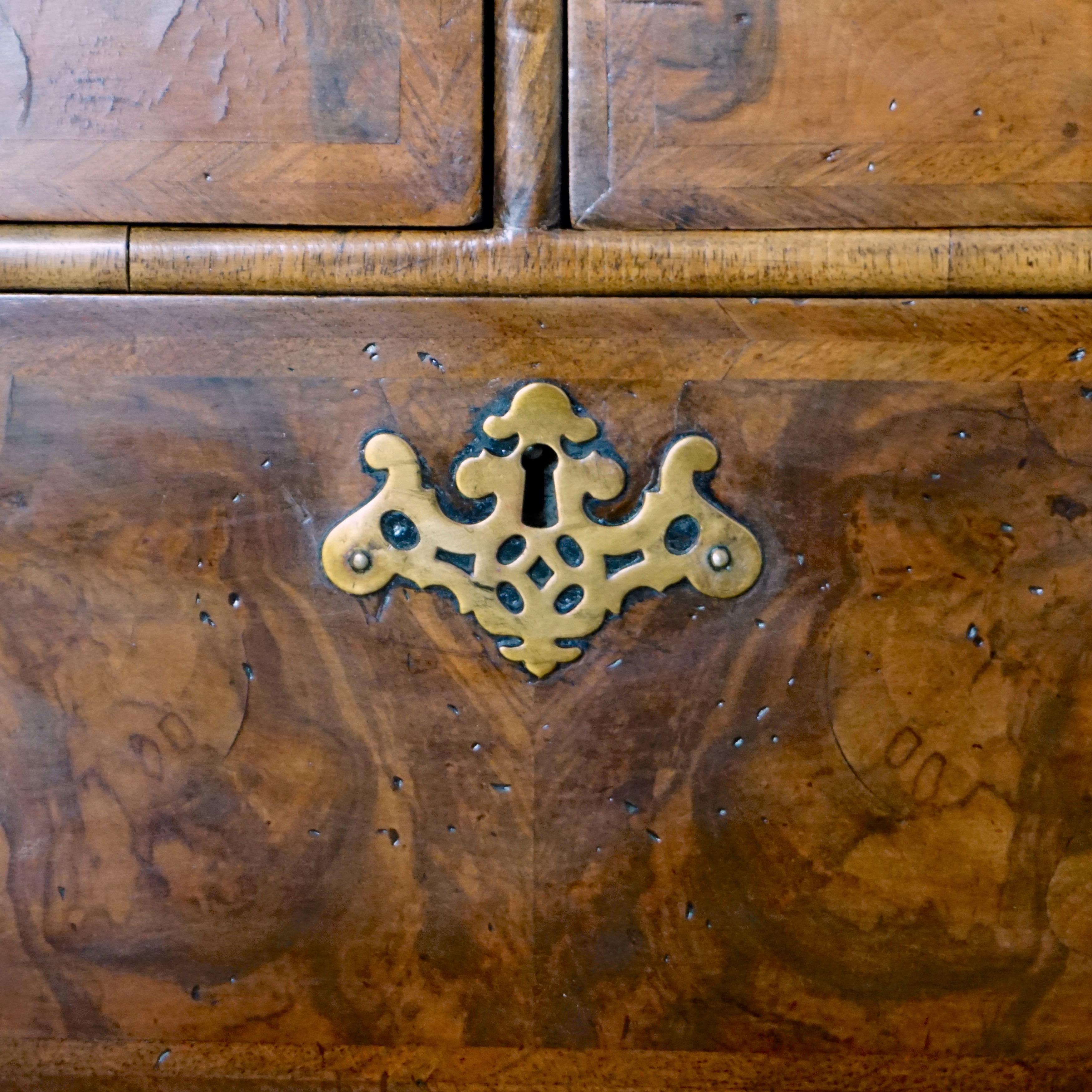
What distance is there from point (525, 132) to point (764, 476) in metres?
0.18

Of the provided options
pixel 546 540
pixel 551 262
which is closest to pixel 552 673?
pixel 546 540

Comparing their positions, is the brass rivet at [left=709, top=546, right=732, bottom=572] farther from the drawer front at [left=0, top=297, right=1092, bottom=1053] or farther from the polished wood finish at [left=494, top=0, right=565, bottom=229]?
the polished wood finish at [left=494, top=0, right=565, bottom=229]

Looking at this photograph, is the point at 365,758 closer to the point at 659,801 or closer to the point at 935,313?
the point at 659,801

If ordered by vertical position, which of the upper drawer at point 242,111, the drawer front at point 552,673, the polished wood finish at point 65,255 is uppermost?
the upper drawer at point 242,111

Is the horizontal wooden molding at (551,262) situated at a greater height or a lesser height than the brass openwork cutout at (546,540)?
greater

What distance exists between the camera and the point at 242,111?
42cm

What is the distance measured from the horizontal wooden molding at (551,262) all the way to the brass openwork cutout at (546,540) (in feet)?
0.19

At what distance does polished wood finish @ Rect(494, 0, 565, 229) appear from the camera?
420 mm

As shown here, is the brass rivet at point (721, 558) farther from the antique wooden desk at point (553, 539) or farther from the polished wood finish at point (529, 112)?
the polished wood finish at point (529, 112)

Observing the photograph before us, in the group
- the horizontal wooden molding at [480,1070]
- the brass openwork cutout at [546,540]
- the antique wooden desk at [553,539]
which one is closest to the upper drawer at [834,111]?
the antique wooden desk at [553,539]

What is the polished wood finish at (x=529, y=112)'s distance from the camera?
0.42m

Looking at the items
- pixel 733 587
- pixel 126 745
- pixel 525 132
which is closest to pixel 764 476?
pixel 733 587

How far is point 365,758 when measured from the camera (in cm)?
43

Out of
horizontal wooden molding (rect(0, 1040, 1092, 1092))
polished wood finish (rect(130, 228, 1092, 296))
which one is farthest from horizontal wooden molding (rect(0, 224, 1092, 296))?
horizontal wooden molding (rect(0, 1040, 1092, 1092))
